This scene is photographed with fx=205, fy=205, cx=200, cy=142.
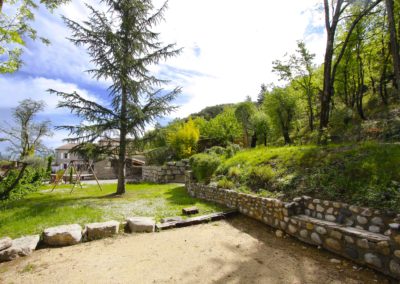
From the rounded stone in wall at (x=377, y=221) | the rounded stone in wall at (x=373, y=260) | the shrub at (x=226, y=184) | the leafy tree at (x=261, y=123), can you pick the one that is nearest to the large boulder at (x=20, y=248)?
the shrub at (x=226, y=184)

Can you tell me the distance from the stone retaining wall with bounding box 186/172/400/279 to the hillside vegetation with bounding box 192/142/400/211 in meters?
0.24

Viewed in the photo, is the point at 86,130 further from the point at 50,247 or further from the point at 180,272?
the point at 180,272

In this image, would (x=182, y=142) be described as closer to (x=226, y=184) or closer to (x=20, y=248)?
(x=226, y=184)

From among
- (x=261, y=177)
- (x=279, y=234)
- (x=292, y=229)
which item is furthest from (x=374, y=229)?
(x=261, y=177)

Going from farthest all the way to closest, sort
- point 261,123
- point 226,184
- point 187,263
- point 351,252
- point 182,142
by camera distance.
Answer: point 261,123 → point 182,142 → point 226,184 → point 187,263 → point 351,252

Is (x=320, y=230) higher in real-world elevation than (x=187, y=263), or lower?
higher

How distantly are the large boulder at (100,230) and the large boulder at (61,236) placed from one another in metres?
0.16

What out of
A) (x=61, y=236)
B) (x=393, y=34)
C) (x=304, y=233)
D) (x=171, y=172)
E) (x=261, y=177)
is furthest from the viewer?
(x=171, y=172)

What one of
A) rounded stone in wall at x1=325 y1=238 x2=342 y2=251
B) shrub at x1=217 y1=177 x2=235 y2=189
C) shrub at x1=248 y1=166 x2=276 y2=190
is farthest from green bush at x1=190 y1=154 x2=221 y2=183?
rounded stone in wall at x1=325 y1=238 x2=342 y2=251

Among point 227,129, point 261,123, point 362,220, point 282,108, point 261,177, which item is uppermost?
point 282,108

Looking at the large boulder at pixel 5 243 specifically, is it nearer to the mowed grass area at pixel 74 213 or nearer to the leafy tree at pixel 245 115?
the mowed grass area at pixel 74 213

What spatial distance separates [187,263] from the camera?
3.07 meters

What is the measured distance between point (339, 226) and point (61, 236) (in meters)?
4.80

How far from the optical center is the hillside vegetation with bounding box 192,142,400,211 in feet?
11.0
